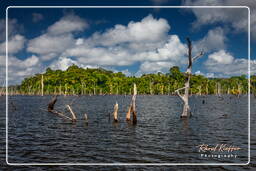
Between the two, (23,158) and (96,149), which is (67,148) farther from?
(23,158)

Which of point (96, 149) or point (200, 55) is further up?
point (200, 55)

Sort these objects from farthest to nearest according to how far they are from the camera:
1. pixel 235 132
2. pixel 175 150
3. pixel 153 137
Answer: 1. pixel 235 132
2. pixel 153 137
3. pixel 175 150

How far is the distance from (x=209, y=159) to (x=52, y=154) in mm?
12134

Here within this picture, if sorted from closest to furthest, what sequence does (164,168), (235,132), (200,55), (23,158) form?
(164,168), (23,158), (235,132), (200,55)

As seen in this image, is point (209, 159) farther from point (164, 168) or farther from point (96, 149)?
point (96, 149)

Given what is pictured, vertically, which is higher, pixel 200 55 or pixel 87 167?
pixel 200 55

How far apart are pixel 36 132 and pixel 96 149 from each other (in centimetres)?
1284

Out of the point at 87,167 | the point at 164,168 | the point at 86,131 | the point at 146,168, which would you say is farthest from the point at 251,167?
the point at 86,131

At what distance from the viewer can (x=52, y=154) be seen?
2125 cm

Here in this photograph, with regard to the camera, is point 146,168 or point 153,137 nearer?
point 146,168

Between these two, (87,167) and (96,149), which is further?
(96,149)

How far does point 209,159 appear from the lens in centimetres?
1889

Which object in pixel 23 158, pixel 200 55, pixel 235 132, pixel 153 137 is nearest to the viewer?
pixel 23 158

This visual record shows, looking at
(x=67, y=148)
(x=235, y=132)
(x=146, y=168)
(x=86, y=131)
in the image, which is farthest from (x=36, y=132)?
(x=235, y=132)
